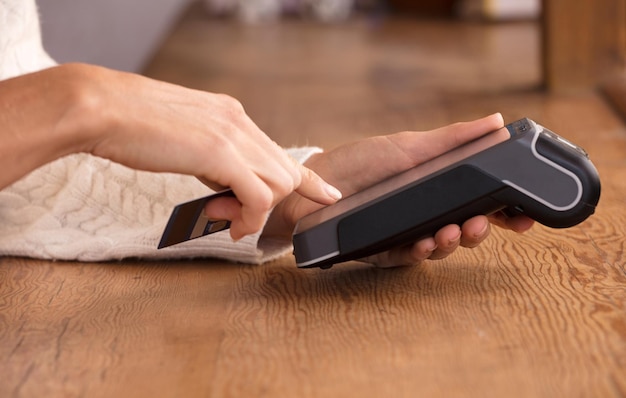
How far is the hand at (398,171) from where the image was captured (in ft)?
2.79

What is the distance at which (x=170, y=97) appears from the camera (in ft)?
2.44

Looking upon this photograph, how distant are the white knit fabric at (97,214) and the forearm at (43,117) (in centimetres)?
26

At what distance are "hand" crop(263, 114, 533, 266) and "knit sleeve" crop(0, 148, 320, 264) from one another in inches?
1.8

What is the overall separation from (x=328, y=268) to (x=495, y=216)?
0.56 ft

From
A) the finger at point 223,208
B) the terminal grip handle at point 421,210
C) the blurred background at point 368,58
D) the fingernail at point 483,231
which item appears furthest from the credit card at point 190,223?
the blurred background at point 368,58

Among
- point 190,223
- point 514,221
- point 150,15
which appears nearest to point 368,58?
point 150,15

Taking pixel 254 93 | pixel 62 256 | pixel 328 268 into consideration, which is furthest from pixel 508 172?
pixel 254 93

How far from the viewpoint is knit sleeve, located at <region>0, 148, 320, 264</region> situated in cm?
98

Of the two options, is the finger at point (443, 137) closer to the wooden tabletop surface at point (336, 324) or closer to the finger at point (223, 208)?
the wooden tabletop surface at point (336, 324)

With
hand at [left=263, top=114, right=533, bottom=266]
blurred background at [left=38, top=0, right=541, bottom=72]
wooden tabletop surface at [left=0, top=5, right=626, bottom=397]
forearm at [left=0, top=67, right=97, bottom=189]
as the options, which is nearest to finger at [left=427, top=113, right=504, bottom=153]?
hand at [left=263, top=114, right=533, bottom=266]

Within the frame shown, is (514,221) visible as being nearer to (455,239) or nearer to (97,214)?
(455,239)

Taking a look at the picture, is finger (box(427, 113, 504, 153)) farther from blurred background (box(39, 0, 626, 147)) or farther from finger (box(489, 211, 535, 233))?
blurred background (box(39, 0, 626, 147))

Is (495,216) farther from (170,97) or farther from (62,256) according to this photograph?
(62,256)

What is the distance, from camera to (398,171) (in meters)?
0.94
